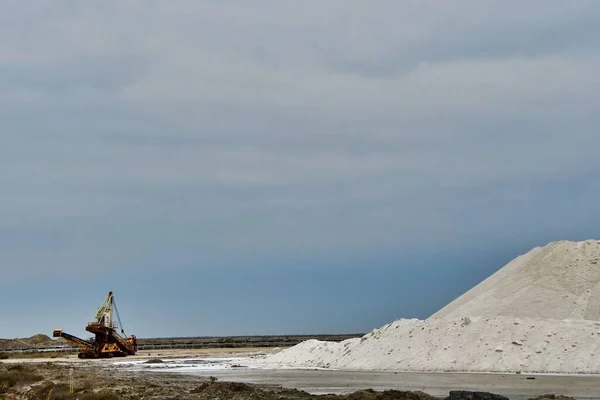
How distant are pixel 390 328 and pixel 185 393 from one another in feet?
77.9

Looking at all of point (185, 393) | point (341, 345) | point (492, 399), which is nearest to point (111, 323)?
point (341, 345)

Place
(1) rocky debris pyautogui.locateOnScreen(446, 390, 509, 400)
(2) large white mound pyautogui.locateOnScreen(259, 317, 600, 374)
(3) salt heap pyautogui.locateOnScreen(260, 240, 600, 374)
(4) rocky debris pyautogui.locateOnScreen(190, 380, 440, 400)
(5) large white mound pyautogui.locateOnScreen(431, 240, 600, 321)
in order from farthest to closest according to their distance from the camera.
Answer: (5) large white mound pyautogui.locateOnScreen(431, 240, 600, 321) < (3) salt heap pyautogui.locateOnScreen(260, 240, 600, 374) < (2) large white mound pyautogui.locateOnScreen(259, 317, 600, 374) < (4) rocky debris pyautogui.locateOnScreen(190, 380, 440, 400) < (1) rocky debris pyautogui.locateOnScreen(446, 390, 509, 400)

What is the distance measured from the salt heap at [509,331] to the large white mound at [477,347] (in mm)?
50

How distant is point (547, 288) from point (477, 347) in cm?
1060

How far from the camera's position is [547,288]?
157 ft

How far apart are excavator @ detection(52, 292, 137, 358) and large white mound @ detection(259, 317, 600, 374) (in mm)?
29999

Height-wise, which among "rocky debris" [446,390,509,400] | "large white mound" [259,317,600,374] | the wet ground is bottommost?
"rocky debris" [446,390,509,400]

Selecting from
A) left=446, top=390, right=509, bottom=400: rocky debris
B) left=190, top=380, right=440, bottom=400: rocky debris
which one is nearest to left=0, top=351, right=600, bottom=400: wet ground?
left=190, top=380, right=440, bottom=400: rocky debris

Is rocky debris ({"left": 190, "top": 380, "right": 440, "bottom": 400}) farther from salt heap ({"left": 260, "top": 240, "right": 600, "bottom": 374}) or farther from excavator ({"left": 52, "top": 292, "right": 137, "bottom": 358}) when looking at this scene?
excavator ({"left": 52, "top": 292, "right": 137, "bottom": 358})

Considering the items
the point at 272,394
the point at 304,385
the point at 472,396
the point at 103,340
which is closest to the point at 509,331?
the point at 304,385

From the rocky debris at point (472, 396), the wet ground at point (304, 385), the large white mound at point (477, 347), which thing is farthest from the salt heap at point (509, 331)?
the rocky debris at point (472, 396)

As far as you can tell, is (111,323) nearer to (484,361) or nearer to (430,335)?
(430,335)

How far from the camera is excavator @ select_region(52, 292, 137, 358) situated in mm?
71188

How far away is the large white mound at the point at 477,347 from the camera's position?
121 feet
